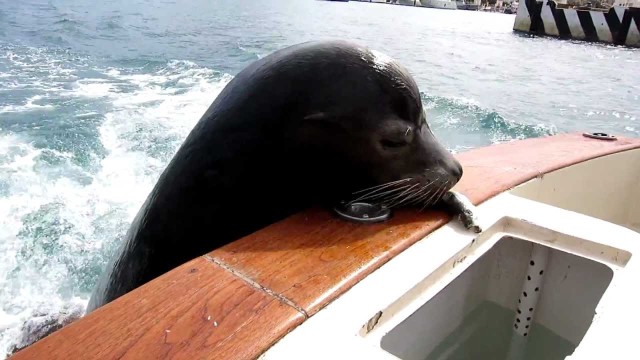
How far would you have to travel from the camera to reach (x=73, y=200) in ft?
18.6

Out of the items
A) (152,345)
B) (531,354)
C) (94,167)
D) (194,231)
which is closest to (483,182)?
(531,354)

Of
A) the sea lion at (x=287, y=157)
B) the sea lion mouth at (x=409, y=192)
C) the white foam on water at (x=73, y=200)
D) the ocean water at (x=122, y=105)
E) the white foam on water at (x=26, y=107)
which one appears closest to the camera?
the sea lion at (x=287, y=157)

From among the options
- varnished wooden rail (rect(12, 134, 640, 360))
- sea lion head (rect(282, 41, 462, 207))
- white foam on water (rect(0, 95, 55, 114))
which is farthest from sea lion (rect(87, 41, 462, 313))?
white foam on water (rect(0, 95, 55, 114))

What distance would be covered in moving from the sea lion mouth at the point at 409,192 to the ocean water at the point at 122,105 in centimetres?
257

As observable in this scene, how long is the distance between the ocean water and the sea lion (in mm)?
1981

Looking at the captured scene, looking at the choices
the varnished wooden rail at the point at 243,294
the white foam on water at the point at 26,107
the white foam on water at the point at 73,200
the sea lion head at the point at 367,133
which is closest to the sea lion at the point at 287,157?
the sea lion head at the point at 367,133

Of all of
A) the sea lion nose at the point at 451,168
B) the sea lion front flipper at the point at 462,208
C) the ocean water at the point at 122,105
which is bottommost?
the ocean water at the point at 122,105

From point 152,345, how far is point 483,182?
180cm

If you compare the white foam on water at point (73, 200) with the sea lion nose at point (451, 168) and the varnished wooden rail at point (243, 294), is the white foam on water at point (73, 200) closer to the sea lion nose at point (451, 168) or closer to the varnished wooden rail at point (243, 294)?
the varnished wooden rail at point (243, 294)

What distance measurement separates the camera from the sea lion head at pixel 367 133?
1.99 m

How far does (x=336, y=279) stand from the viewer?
157cm

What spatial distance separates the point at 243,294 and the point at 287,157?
25.9 inches

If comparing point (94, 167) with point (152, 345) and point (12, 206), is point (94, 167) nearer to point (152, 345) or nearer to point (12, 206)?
point (12, 206)

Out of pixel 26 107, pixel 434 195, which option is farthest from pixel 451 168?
pixel 26 107
